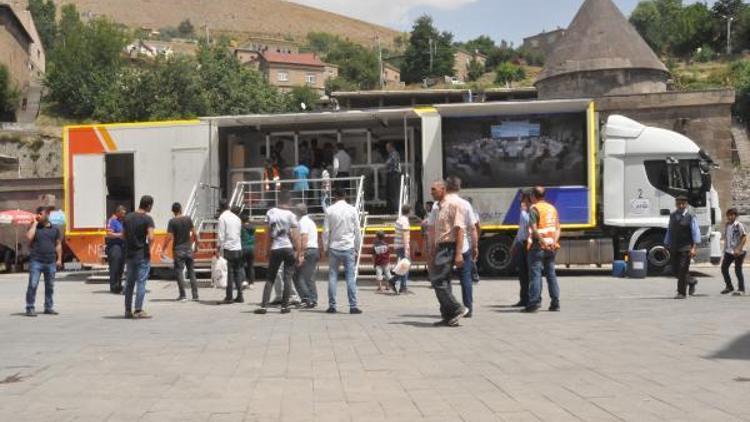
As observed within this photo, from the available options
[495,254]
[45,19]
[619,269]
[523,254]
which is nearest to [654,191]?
[619,269]

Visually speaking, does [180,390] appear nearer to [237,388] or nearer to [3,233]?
[237,388]

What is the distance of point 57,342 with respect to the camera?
896cm

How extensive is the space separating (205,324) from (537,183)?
999cm

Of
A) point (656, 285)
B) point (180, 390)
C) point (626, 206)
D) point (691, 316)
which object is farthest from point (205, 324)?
point (626, 206)

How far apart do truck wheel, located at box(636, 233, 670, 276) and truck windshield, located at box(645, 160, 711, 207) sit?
3.62ft

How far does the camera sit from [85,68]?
93.8m

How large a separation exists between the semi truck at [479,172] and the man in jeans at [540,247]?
6902 mm

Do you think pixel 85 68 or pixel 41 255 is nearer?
pixel 41 255

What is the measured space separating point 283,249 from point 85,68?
89.5m

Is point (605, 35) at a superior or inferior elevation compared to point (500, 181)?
superior

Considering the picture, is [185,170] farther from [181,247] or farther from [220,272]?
[220,272]

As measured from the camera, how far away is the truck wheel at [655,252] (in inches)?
734

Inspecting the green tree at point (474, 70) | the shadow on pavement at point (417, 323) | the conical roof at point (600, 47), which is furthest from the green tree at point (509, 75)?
the shadow on pavement at point (417, 323)

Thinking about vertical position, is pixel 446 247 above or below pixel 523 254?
above
